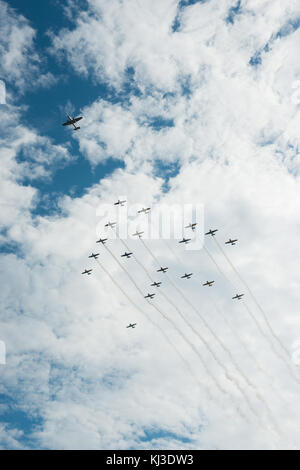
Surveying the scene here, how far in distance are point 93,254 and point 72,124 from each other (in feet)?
192

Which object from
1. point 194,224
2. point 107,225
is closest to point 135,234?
point 107,225

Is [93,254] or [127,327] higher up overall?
[93,254]
